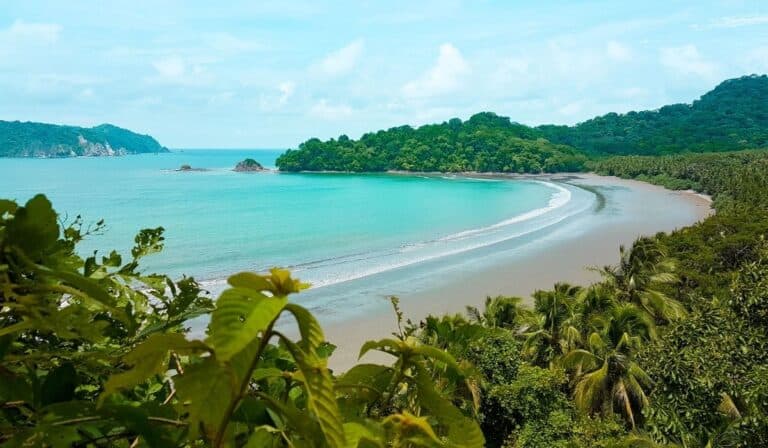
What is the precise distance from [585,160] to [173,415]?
387 feet

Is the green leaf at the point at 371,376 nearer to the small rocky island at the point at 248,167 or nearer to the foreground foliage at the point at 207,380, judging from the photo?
the foreground foliage at the point at 207,380

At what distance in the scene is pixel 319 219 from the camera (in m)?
57.9

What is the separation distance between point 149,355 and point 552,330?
52.1 feet

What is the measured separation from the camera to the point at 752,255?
73.0 feet

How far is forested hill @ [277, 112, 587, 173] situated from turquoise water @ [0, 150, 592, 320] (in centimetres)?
1570

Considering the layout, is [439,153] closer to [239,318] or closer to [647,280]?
[647,280]

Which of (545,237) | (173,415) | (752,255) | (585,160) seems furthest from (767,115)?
(173,415)

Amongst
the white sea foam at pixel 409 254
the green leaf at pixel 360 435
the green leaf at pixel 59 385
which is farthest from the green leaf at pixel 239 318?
the white sea foam at pixel 409 254

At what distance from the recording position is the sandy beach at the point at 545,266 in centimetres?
2422

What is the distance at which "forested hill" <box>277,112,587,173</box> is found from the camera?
11500cm

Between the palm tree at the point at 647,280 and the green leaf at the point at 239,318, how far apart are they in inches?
683

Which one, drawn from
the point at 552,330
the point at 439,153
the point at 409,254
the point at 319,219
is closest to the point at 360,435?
the point at 552,330

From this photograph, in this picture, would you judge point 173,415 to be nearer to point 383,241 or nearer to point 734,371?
point 734,371

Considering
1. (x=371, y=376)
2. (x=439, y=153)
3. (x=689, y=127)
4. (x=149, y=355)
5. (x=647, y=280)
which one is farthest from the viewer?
(x=689, y=127)
